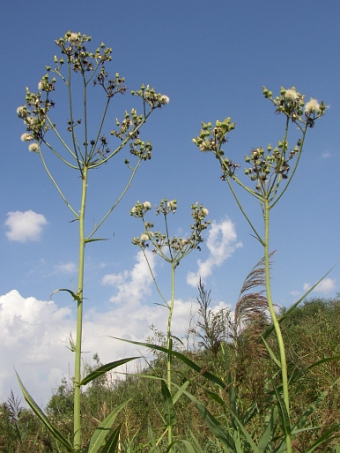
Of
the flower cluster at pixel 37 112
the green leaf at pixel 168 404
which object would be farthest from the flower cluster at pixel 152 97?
the green leaf at pixel 168 404

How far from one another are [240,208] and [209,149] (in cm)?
77

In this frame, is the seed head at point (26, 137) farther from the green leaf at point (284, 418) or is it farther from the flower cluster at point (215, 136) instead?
the green leaf at point (284, 418)

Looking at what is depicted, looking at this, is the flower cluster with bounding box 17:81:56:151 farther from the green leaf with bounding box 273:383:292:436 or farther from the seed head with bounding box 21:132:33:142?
the green leaf with bounding box 273:383:292:436

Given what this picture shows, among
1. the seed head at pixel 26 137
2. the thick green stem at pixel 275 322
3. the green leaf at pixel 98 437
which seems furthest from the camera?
the seed head at pixel 26 137

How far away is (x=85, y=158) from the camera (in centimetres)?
405

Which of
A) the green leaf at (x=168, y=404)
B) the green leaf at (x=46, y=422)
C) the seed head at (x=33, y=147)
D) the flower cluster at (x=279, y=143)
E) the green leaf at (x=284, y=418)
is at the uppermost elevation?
the seed head at (x=33, y=147)

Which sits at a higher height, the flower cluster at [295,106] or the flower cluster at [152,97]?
the flower cluster at [152,97]

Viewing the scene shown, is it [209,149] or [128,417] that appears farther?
[128,417]

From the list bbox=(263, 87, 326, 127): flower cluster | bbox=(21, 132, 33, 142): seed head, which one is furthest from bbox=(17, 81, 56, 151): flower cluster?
bbox=(263, 87, 326, 127): flower cluster

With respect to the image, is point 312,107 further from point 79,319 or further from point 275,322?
point 79,319

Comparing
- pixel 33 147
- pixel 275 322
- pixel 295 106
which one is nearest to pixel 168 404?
pixel 275 322

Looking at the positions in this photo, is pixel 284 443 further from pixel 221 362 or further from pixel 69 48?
pixel 69 48

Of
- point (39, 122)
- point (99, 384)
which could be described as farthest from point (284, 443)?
point (99, 384)

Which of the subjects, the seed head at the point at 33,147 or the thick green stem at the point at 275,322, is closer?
the thick green stem at the point at 275,322
